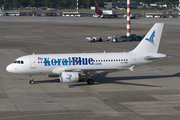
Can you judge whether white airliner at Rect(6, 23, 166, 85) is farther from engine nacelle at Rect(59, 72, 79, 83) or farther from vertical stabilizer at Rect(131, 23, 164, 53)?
vertical stabilizer at Rect(131, 23, 164, 53)

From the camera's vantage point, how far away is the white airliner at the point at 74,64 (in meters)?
44.3

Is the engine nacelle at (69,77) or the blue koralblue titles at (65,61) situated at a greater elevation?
the blue koralblue titles at (65,61)

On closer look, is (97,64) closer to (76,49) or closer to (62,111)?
(62,111)

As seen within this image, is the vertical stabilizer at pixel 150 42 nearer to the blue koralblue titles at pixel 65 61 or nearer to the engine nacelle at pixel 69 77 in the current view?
the blue koralblue titles at pixel 65 61

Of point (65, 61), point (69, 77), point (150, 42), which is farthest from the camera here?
point (150, 42)

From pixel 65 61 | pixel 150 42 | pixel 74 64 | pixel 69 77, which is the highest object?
pixel 150 42

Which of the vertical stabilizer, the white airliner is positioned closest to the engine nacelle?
the white airliner

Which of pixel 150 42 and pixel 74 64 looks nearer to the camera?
pixel 74 64

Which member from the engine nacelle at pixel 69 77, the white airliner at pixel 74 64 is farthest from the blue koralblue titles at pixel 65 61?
the engine nacelle at pixel 69 77

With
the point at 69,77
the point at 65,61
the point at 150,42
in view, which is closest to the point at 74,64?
the point at 65,61

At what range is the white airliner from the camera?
44344 millimetres

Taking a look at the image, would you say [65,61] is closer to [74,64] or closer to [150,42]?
[74,64]

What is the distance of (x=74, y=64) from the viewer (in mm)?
44906

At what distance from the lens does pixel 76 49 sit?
80.1 meters
